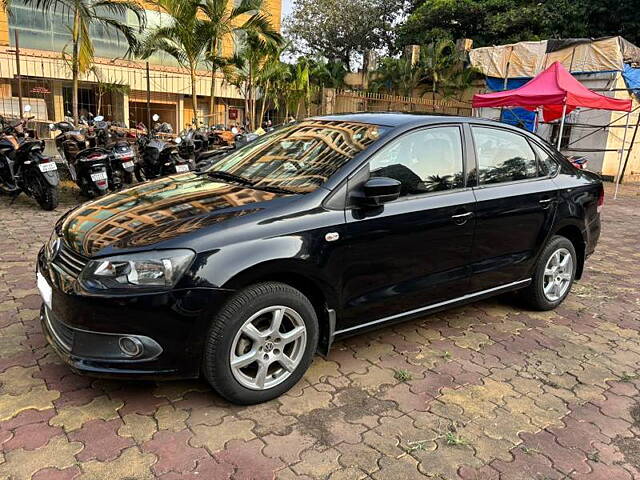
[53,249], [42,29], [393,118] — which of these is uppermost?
[42,29]

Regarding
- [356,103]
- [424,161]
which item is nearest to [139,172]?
[424,161]

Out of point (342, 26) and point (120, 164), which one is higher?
point (342, 26)

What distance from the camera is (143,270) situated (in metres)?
2.52

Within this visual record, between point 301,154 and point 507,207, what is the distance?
1567 mm

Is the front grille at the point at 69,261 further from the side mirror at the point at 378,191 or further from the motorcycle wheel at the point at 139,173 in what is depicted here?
the motorcycle wheel at the point at 139,173

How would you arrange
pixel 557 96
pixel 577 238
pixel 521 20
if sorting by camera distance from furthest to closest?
pixel 521 20 < pixel 557 96 < pixel 577 238

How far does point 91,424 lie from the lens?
2615 millimetres

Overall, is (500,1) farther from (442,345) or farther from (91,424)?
(91,424)

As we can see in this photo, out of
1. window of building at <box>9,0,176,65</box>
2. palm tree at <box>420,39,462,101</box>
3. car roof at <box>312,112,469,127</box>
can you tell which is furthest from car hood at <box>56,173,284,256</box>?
palm tree at <box>420,39,462,101</box>

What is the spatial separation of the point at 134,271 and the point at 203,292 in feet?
1.13

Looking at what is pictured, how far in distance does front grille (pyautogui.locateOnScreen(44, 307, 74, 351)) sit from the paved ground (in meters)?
0.33

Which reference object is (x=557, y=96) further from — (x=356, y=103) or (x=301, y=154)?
(x=301, y=154)

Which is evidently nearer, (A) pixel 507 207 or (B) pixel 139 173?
(A) pixel 507 207

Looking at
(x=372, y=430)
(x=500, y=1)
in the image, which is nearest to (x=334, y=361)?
(x=372, y=430)
